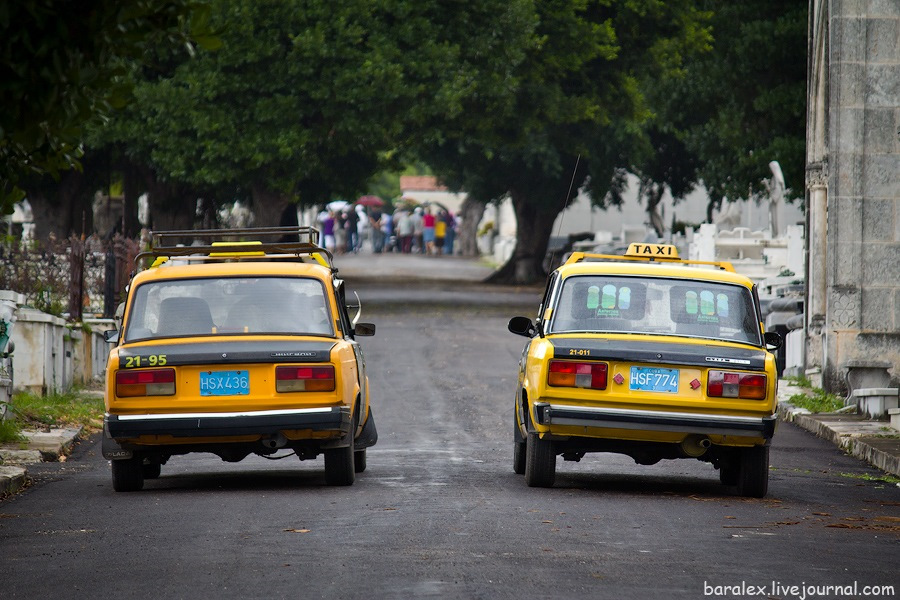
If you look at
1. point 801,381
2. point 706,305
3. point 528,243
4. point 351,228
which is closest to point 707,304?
point 706,305

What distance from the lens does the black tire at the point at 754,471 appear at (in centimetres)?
1185

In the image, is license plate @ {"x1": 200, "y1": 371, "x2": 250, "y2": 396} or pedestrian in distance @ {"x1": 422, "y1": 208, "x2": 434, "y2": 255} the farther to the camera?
pedestrian in distance @ {"x1": 422, "y1": 208, "x2": 434, "y2": 255}

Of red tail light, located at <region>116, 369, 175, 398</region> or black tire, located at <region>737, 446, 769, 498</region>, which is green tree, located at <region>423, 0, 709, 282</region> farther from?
red tail light, located at <region>116, 369, 175, 398</region>

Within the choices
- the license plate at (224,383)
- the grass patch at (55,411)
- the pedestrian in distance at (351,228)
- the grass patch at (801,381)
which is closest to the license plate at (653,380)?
the license plate at (224,383)

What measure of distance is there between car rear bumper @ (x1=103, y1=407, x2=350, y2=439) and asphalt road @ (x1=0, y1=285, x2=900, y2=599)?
0.50 m

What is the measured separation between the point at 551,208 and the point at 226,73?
17.6m

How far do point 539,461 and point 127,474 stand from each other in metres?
3.21

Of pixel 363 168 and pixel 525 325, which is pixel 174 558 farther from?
pixel 363 168

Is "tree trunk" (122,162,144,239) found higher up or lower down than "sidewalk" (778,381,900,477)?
higher up

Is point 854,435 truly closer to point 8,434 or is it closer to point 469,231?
point 8,434

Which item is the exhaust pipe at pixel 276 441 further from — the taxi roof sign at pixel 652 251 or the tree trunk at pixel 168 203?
the tree trunk at pixel 168 203

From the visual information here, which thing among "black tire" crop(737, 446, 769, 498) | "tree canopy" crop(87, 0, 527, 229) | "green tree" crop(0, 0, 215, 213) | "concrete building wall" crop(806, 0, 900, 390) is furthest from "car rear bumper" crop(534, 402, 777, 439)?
"tree canopy" crop(87, 0, 527, 229)

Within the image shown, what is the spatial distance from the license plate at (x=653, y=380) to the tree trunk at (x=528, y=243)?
3779 cm

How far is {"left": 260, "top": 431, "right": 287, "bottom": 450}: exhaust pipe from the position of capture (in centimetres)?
1162
